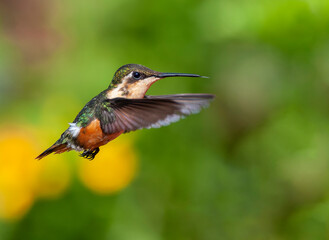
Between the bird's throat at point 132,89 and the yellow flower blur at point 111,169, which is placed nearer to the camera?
the bird's throat at point 132,89

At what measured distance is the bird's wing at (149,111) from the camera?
0.88m

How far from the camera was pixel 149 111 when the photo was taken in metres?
0.90

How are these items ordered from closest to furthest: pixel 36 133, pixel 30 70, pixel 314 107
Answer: pixel 36 133 < pixel 314 107 < pixel 30 70

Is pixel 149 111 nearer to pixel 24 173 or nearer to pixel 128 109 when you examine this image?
pixel 128 109

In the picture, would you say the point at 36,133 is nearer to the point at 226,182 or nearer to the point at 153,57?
the point at 153,57

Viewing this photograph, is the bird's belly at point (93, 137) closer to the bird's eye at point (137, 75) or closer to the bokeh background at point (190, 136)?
the bird's eye at point (137, 75)

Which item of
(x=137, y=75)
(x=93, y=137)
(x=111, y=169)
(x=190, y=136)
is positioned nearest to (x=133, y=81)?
(x=137, y=75)

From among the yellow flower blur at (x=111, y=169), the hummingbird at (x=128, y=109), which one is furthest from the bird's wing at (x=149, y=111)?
the yellow flower blur at (x=111, y=169)

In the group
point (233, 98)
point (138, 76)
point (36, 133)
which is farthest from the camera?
point (233, 98)

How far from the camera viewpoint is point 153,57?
2.88 metres

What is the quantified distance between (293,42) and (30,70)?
1.92m

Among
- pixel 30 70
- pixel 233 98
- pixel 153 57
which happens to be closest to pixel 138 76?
pixel 153 57

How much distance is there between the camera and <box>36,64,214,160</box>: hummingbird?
2.91 ft

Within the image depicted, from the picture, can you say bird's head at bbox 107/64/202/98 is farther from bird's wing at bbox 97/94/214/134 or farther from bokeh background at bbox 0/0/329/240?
bokeh background at bbox 0/0/329/240
